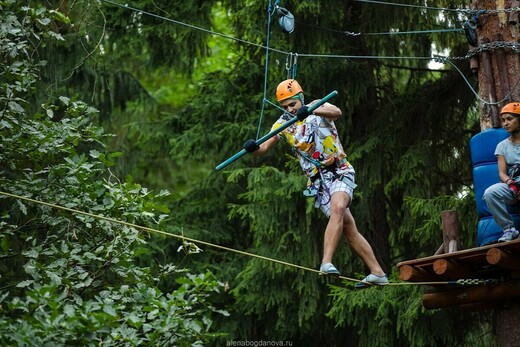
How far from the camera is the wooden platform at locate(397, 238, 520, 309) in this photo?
8.30m

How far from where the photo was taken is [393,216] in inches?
503

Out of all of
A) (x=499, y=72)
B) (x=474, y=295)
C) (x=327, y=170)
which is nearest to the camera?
(x=327, y=170)

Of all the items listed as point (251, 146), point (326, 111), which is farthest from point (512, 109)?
point (251, 146)

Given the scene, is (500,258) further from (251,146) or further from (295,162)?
(295,162)

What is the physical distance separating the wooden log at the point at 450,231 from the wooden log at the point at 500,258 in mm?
715

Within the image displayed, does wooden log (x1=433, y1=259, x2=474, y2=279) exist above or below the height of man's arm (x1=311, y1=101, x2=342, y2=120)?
below

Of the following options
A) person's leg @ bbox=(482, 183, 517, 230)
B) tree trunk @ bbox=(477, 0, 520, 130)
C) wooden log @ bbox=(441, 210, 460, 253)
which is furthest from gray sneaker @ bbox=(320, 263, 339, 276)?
tree trunk @ bbox=(477, 0, 520, 130)

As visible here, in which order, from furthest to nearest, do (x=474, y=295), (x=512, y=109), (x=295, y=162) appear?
(x=295, y=162)
(x=474, y=295)
(x=512, y=109)

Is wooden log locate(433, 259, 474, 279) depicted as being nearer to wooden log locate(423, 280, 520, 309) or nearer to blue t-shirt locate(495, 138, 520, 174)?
wooden log locate(423, 280, 520, 309)

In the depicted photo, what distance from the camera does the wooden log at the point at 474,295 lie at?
8.76m

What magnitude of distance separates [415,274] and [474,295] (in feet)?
1.87

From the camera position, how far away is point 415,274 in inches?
346

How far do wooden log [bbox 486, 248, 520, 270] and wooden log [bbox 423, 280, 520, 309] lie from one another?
496 mm

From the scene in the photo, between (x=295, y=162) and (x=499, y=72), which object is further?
(x=295, y=162)
